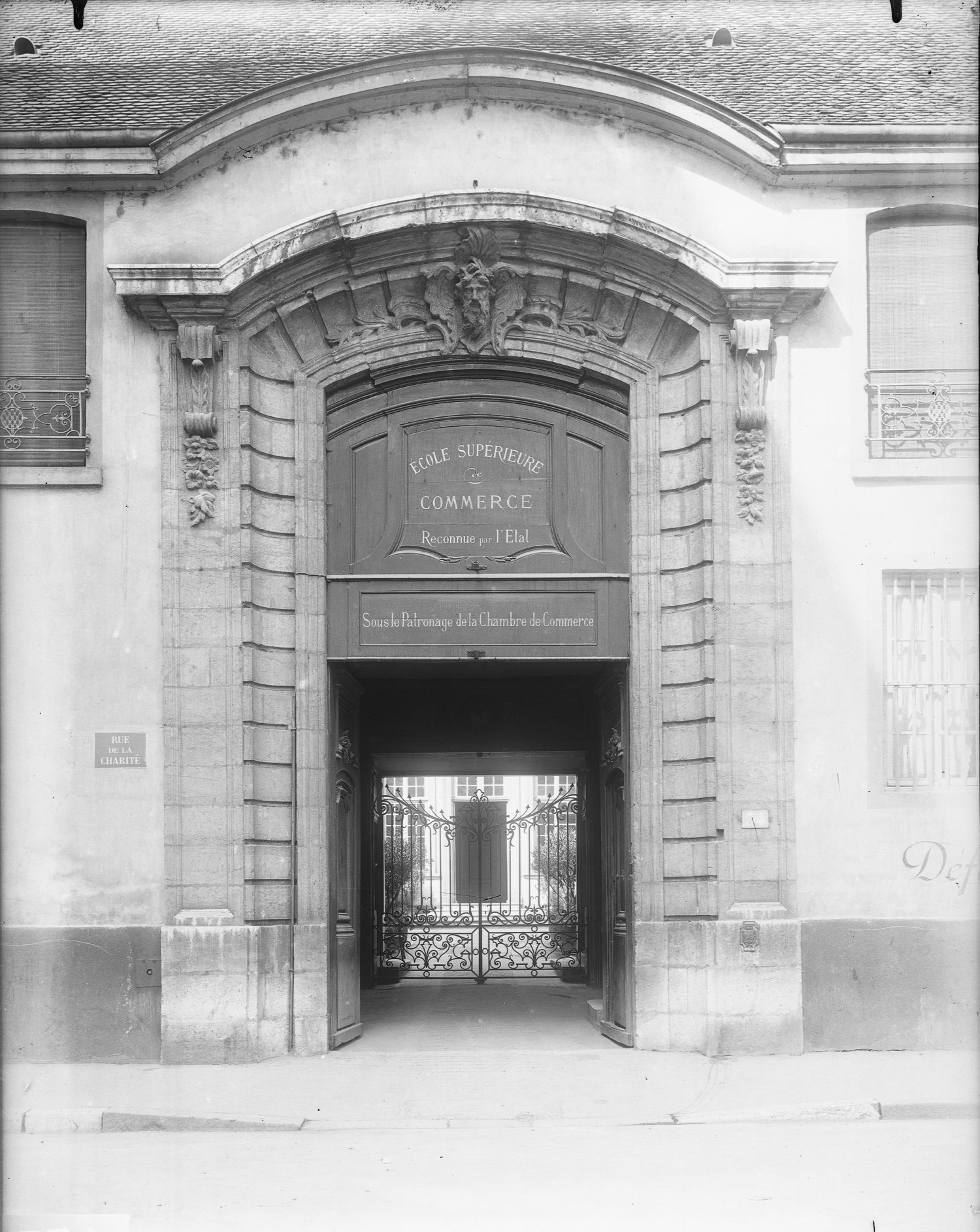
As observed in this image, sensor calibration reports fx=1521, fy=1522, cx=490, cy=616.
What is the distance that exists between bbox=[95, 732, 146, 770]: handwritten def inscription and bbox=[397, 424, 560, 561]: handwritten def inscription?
2.86m

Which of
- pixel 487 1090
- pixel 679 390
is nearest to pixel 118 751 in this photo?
pixel 487 1090

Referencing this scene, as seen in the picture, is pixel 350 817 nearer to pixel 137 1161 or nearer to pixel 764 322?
pixel 137 1161

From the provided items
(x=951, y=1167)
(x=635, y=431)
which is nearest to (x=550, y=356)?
(x=635, y=431)

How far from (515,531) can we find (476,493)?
49 cm

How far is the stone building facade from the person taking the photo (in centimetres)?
1265

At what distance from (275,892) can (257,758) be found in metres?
1.14

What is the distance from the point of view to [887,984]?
12680 mm

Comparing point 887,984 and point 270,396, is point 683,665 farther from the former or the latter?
point 270,396

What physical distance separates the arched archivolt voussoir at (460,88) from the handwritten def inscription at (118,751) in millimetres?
4760

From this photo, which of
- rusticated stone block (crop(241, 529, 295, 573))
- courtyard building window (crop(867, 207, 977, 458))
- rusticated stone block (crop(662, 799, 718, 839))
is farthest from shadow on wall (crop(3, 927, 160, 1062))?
courtyard building window (crop(867, 207, 977, 458))

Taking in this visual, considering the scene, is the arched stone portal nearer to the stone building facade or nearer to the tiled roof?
the stone building facade

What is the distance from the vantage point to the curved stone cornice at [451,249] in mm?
12797

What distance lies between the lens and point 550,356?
1361 cm

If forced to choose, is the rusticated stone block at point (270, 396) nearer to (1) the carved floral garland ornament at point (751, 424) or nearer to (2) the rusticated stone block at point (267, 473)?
(2) the rusticated stone block at point (267, 473)
